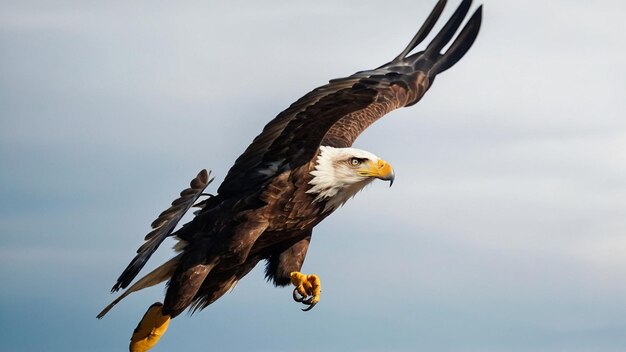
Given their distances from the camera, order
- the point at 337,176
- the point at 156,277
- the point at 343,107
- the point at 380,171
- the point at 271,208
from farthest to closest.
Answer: the point at 156,277, the point at 380,171, the point at 337,176, the point at 271,208, the point at 343,107

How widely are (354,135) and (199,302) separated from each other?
2.07 m

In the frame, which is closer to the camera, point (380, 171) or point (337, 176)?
point (337, 176)

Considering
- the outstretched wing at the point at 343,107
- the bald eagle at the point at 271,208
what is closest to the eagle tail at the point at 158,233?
the bald eagle at the point at 271,208

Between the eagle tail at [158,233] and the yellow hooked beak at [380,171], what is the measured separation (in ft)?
4.43

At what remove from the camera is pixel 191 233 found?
9328mm

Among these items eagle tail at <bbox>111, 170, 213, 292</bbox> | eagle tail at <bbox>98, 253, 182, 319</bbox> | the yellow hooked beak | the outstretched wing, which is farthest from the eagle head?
eagle tail at <bbox>98, 253, 182, 319</bbox>

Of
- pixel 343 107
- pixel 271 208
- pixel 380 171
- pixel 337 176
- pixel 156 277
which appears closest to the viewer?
pixel 343 107

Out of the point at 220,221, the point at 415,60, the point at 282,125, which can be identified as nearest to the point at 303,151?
the point at 282,125

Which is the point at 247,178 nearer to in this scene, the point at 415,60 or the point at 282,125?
the point at 282,125

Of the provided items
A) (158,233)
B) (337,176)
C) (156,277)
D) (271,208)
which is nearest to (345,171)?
(337,176)

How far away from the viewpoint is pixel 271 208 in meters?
8.96

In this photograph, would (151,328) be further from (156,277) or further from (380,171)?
(380,171)

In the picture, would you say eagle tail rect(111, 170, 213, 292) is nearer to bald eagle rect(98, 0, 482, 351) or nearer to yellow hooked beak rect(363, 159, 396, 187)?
bald eagle rect(98, 0, 482, 351)

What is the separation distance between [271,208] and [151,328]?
176cm
